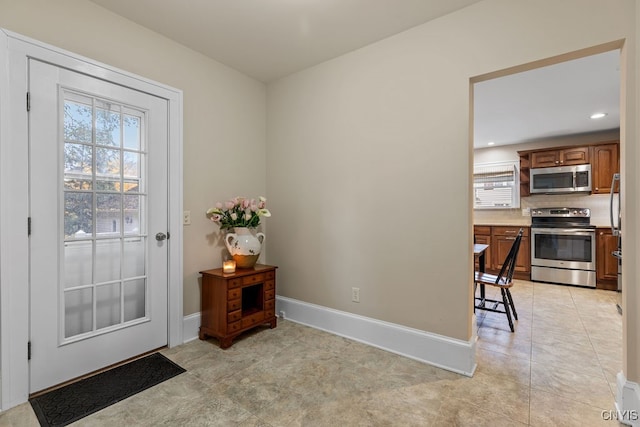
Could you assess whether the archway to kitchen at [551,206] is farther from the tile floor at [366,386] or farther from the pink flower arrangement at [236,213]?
the pink flower arrangement at [236,213]

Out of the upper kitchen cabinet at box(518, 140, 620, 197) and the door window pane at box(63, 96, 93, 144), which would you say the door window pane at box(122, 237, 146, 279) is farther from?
the upper kitchen cabinet at box(518, 140, 620, 197)

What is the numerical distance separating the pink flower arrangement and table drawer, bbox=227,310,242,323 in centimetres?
78

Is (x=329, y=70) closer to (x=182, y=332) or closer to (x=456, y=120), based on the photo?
(x=456, y=120)

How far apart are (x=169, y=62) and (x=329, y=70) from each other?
143 centimetres

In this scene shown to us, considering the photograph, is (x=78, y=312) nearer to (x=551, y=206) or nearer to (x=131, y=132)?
(x=131, y=132)

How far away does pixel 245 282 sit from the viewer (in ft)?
8.72

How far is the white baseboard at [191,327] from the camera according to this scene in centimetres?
263

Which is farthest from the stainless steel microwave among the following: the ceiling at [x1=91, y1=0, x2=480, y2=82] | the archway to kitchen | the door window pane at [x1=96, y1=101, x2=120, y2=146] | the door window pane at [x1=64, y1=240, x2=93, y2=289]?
the door window pane at [x1=64, y1=240, x2=93, y2=289]

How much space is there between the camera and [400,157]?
2451mm

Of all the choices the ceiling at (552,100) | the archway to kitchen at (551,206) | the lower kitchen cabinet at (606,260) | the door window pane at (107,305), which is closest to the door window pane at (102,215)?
the door window pane at (107,305)

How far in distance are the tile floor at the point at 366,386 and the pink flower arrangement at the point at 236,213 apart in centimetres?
106

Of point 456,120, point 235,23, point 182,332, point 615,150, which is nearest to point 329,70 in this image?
point 235,23

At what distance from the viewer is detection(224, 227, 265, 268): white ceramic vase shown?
9.05 feet

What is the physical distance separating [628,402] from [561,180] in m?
4.53
